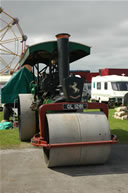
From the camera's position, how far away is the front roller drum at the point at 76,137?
14.4 ft

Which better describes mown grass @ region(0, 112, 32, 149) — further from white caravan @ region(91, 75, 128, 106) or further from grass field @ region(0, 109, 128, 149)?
white caravan @ region(91, 75, 128, 106)

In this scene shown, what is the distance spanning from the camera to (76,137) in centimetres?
445

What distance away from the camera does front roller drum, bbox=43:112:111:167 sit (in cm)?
439

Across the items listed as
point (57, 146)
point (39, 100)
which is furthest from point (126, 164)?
point (39, 100)

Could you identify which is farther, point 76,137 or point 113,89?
point 113,89

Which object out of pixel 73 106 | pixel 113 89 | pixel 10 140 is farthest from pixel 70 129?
pixel 113 89

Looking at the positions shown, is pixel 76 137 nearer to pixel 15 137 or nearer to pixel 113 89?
pixel 15 137

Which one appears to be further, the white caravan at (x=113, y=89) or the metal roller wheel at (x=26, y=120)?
the white caravan at (x=113, y=89)

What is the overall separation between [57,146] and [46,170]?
1.93ft

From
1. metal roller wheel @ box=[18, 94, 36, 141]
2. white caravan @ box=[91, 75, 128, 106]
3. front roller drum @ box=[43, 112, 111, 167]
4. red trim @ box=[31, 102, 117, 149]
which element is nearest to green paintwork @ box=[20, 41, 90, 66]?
metal roller wheel @ box=[18, 94, 36, 141]

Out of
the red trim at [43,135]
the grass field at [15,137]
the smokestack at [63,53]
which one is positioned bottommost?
the grass field at [15,137]

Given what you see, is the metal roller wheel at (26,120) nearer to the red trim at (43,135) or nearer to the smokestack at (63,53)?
the smokestack at (63,53)

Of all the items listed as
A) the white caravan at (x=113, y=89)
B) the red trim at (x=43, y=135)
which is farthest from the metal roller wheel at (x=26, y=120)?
the white caravan at (x=113, y=89)

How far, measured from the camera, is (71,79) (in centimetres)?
492
